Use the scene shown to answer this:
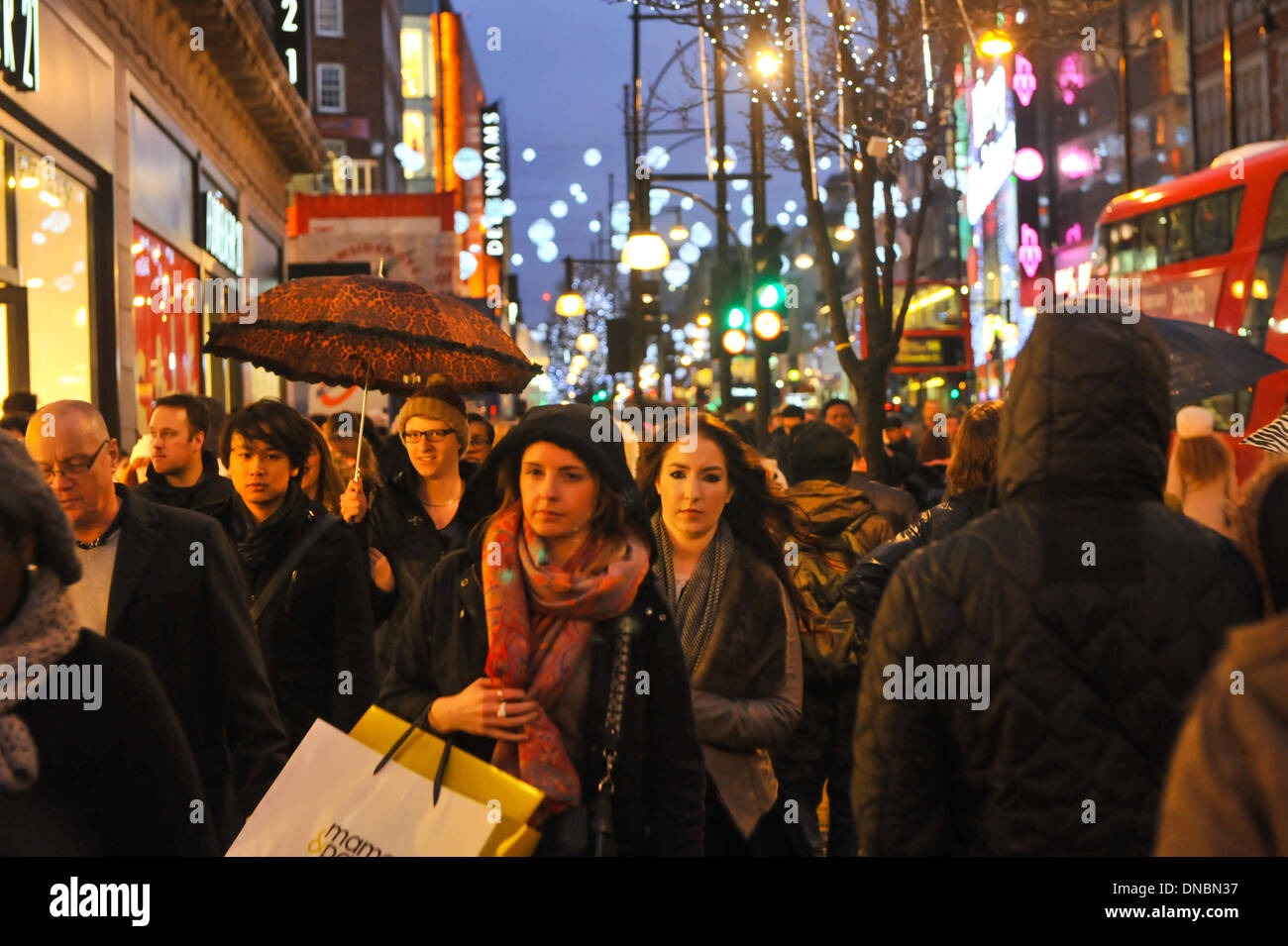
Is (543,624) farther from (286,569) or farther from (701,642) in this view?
(286,569)

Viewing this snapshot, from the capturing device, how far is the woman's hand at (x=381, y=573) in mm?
6344

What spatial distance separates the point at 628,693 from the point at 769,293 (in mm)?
15361

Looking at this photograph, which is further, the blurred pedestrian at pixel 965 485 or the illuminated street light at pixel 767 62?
the illuminated street light at pixel 767 62

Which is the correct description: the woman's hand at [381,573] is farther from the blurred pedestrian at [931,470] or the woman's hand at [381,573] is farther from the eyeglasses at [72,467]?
the blurred pedestrian at [931,470]

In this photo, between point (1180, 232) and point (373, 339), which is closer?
point (373, 339)

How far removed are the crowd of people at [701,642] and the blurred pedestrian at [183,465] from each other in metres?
0.66

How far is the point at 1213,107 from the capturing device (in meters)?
49.5

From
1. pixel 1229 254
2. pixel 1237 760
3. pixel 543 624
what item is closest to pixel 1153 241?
pixel 1229 254

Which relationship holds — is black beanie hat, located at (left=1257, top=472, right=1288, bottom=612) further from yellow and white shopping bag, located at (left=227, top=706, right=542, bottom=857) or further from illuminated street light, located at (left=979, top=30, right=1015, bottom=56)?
illuminated street light, located at (left=979, top=30, right=1015, bottom=56)

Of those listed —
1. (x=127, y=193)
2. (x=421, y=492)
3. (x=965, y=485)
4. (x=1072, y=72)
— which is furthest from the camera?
(x=1072, y=72)

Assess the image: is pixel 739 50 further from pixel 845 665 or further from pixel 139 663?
pixel 139 663

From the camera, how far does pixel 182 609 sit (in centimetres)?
417

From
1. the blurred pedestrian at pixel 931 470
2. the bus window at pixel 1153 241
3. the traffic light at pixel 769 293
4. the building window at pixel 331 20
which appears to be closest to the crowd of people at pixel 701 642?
the blurred pedestrian at pixel 931 470

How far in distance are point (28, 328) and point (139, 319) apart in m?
3.65
